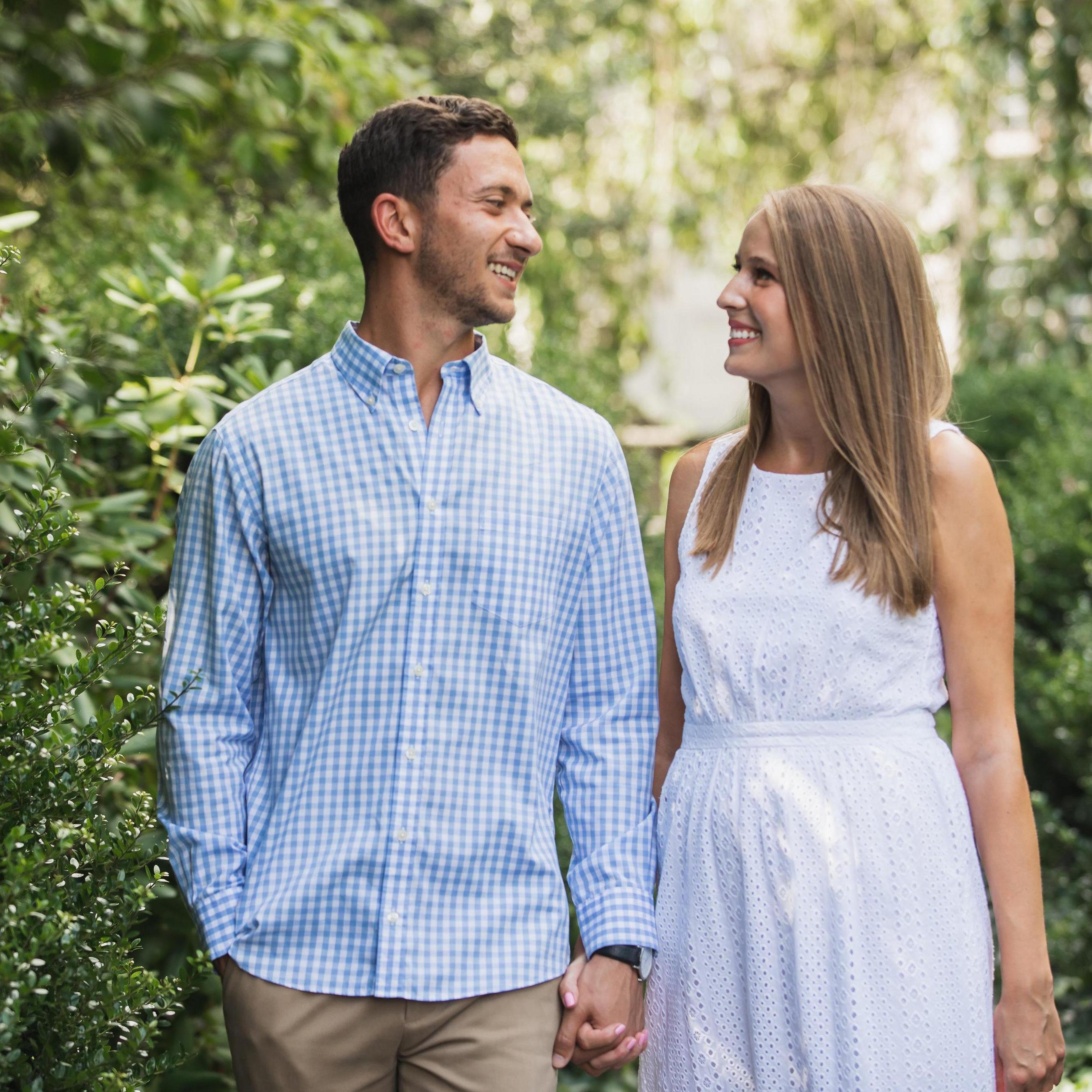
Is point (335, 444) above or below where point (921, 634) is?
above

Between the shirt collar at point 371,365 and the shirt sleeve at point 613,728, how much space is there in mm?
259

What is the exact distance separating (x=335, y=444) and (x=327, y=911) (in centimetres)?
72

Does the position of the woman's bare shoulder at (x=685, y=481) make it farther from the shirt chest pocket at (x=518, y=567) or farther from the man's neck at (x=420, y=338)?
the man's neck at (x=420, y=338)

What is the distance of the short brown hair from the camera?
7.34ft

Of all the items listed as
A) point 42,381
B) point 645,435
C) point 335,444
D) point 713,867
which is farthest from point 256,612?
point 645,435

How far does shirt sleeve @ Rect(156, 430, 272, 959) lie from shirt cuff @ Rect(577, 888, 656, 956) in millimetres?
539

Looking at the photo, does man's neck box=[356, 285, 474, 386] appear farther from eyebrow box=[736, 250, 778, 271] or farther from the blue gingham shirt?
eyebrow box=[736, 250, 778, 271]

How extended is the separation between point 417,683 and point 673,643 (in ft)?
Result: 1.85

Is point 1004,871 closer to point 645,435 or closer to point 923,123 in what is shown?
point 645,435

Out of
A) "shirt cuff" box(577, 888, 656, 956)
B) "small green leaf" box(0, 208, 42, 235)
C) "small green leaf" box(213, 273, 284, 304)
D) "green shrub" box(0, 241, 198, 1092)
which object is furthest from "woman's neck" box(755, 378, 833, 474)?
"small green leaf" box(0, 208, 42, 235)

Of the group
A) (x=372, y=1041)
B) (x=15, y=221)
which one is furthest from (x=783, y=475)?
(x=15, y=221)

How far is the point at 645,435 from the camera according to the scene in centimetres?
1096

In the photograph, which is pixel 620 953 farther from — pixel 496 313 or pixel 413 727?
pixel 496 313

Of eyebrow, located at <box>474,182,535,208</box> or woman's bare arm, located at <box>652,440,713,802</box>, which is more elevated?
eyebrow, located at <box>474,182,535,208</box>
